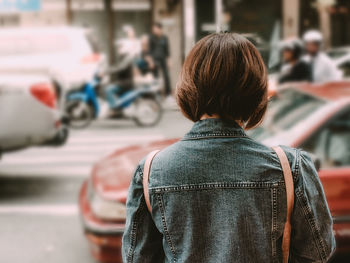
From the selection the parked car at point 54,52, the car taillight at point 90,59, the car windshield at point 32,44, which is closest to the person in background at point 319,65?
the parked car at point 54,52

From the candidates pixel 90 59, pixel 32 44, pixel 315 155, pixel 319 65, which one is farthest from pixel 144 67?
pixel 315 155

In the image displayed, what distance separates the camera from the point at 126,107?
11883 mm

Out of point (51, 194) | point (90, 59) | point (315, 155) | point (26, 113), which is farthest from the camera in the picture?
point (90, 59)

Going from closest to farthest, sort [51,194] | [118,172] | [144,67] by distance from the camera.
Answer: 1. [118,172]
2. [51,194]
3. [144,67]

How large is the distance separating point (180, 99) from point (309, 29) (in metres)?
17.0

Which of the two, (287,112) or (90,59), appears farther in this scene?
(90,59)

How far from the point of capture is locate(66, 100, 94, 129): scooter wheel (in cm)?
1177

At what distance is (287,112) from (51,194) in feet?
11.3

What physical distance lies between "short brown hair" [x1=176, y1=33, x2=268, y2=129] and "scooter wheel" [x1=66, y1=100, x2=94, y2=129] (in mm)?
→ 10257

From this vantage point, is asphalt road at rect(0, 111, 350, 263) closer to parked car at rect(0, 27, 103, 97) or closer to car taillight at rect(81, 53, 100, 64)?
parked car at rect(0, 27, 103, 97)

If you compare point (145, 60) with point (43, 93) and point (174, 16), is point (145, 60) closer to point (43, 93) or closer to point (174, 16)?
point (174, 16)

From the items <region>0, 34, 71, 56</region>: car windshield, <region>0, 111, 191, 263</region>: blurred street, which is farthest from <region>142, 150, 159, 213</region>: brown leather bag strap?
<region>0, 34, 71, 56</region>: car windshield

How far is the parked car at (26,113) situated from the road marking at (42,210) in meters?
0.80

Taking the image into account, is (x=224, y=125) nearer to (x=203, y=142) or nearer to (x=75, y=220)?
(x=203, y=142)
